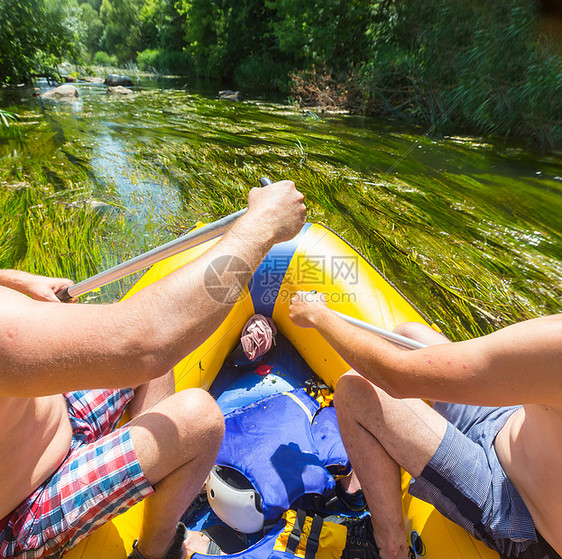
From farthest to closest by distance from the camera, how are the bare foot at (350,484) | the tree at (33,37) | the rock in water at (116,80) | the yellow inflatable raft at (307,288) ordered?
the rock in water at (116,80)
the tree at (33,37)
the yellow inflatable raft at (307,288)
the bare foot at (350,484)

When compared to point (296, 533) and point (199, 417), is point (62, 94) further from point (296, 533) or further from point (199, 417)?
point (296, 533)

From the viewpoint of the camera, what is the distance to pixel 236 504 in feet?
4.46

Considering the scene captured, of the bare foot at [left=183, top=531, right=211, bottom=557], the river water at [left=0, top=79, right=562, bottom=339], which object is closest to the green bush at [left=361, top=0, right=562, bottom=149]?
the river water at [left=0, top=79, right=562, bottom=339]

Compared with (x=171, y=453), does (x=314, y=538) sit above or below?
below

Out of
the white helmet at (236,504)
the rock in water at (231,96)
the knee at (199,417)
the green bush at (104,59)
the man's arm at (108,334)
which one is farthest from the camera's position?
the green bush at (104,59)

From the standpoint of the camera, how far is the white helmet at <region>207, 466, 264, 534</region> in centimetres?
136

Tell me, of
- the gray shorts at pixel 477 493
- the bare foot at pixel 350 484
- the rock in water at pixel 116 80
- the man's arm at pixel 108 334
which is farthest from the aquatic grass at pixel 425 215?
the rock in water at pixel 116 80

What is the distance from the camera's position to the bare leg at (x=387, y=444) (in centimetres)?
113

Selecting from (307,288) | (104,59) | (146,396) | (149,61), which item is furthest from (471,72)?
(104,59)

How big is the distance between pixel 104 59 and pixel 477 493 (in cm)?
3446

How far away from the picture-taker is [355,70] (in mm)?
9414

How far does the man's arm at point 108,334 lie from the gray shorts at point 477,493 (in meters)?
0.82

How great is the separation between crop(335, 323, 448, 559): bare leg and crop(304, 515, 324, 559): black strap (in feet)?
0.68

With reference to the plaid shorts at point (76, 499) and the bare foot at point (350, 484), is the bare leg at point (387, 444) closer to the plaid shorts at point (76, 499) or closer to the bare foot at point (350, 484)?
the bare foot at point (350, 484)
